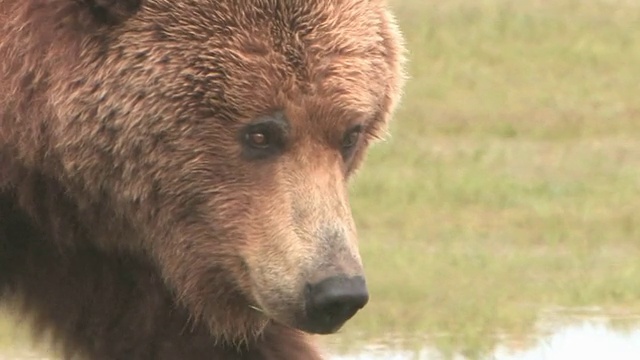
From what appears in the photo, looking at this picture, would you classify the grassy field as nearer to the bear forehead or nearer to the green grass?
the green grass

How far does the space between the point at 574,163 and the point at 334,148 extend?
23.2ft

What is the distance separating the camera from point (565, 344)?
7.19 meters

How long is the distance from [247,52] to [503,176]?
21.1 feet

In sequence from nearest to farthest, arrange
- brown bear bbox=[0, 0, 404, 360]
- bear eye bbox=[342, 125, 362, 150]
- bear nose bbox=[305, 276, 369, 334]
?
bear nose bbox=[305, 276, 369, 334]
brown bear bbox=[0, 0, 404, 360]
bear eye bbox=[342, 125, 362, 150]

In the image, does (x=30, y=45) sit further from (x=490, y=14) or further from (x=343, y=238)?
(x=490, y=14)

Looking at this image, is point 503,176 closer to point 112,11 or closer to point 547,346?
point 547,346

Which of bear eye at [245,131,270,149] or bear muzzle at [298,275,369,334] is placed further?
bear eye at [245,131,270,149]

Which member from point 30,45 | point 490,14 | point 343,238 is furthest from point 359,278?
point 490,14

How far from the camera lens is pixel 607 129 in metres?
12.7

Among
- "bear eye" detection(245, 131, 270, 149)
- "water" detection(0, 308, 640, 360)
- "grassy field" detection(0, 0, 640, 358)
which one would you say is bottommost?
"grassy field" detection(0, 0, 640, 358)

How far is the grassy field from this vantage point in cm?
796

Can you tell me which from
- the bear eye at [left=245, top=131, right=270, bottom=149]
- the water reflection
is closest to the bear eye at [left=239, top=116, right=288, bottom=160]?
the bear eye at [left=245, top=131, right=270, bottom=149]

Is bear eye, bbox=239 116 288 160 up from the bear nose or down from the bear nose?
up

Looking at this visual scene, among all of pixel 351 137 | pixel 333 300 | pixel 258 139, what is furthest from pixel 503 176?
pixel 333 300
